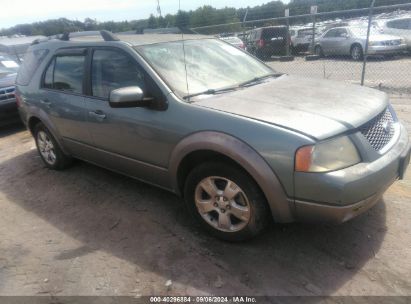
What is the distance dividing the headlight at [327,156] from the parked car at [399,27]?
14693 millimetres

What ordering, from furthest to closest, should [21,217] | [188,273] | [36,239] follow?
[21,217] < [36,239] < [188,273]

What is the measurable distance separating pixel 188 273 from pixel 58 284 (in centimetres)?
101

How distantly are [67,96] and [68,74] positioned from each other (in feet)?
0.87

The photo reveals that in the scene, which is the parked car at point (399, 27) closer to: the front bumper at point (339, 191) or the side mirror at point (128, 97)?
the front bumper at point (339, 191)

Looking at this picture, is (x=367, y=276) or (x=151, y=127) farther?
(x=151, y=127)

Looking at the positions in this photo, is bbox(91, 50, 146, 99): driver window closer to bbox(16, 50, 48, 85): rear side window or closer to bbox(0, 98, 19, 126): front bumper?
bbox(16, 50, 48, 85): rear side window

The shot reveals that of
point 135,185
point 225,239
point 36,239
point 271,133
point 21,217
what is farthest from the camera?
point 135,185

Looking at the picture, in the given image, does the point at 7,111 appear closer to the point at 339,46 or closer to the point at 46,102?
the point at 46,102

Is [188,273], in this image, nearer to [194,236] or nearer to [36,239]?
[194,236]

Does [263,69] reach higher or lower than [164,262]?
higher

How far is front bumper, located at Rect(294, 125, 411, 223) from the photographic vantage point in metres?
2.65

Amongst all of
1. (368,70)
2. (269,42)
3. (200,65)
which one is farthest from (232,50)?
(269,42)

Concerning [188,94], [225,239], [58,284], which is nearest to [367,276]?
[225,239]

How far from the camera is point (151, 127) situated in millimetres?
3506
